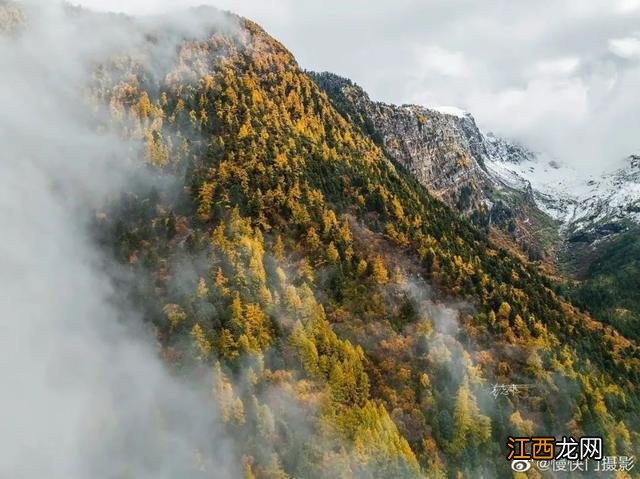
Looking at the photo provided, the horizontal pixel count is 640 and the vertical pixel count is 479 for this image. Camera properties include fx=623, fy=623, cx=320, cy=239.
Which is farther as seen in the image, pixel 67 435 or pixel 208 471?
pixel 67 435

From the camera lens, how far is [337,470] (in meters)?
154

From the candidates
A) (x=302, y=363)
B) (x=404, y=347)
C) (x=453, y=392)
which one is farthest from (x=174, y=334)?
(x=453, y=392)

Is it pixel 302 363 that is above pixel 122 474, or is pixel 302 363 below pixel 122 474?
above

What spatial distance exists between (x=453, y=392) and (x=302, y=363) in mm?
45669

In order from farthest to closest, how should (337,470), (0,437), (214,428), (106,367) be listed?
(106,367), (0,437), (214,428), (337,470)

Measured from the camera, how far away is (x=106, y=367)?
18812cm

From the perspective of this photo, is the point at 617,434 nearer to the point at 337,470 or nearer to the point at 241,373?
the point at 337,470

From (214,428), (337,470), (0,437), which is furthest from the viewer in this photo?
(0,437)

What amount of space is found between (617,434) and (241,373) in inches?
4602

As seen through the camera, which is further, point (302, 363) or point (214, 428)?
point (302, 363)

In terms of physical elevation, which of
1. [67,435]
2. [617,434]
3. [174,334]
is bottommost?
[67,435]

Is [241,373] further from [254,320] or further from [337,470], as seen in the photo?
[337,470]


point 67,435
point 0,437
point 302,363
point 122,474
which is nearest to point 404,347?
point 302,363

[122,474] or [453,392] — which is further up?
[453,392]
